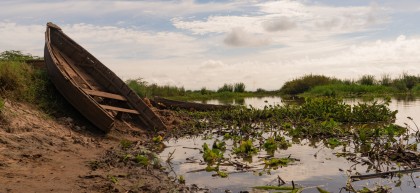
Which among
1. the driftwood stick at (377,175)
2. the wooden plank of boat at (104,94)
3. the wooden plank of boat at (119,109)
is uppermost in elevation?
the wooden plank of boat at (104,94)

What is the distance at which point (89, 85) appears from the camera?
8195mm

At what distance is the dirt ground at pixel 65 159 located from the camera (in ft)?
12.7

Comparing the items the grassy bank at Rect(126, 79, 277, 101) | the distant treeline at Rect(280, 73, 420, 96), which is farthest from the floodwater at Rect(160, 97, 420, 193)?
the distant treeline at Rect(280, 73, 420, 96)

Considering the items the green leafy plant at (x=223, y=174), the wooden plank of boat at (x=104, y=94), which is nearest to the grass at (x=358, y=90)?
the wooden plank of boat at (x=104, y=94)

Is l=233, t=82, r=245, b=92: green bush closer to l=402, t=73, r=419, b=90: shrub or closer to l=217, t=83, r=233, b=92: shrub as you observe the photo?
l=217, t=83, r=233, b=92: shrub

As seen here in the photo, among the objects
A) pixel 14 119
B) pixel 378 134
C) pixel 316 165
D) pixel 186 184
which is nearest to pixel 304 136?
pixel 378 134

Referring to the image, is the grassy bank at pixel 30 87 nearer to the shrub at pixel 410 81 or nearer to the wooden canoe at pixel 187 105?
the wooden canoe at pixel 187 105

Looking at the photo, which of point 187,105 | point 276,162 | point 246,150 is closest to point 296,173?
point 276,162

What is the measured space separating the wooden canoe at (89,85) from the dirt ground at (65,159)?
15.3 inches

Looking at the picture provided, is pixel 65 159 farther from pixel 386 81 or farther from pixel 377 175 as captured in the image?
pixel 386 81

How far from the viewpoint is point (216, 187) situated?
158 inches

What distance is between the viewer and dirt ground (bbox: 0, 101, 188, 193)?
12.7 ft

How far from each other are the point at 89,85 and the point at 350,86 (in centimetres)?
2062

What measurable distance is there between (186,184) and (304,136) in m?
3.50
